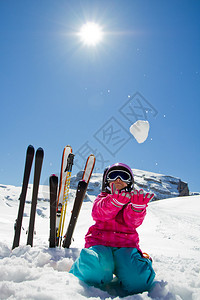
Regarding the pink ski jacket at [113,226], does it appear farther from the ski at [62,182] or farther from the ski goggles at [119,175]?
the ski at [62,182]

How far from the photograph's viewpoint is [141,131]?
3.51 meters

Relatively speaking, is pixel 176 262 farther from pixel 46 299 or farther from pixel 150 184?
pixel 150 184

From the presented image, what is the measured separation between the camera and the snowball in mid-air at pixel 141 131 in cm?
349

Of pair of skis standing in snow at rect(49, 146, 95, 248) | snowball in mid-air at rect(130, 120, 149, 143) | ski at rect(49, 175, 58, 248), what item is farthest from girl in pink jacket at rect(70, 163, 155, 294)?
snowball in mid-air at rect(130, 120, 149, 143)

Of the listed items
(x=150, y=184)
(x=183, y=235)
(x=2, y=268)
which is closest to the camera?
(x=2, y=268)

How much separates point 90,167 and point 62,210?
34.6 inches

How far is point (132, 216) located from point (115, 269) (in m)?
0.48

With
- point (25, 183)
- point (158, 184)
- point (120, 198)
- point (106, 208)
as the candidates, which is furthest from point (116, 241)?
point (158, 184)

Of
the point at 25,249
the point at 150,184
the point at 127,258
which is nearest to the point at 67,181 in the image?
the point at 25,249

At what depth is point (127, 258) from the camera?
5.49 feet

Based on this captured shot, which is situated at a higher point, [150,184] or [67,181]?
[150,184]

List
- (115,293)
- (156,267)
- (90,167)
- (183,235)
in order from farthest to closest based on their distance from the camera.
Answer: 1. (183,235)
2. (90,167)
3. (156,267)
4. (115,293)

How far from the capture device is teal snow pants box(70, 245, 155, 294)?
149cm

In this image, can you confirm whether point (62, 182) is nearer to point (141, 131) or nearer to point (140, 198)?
Answer: point (141, 131)
